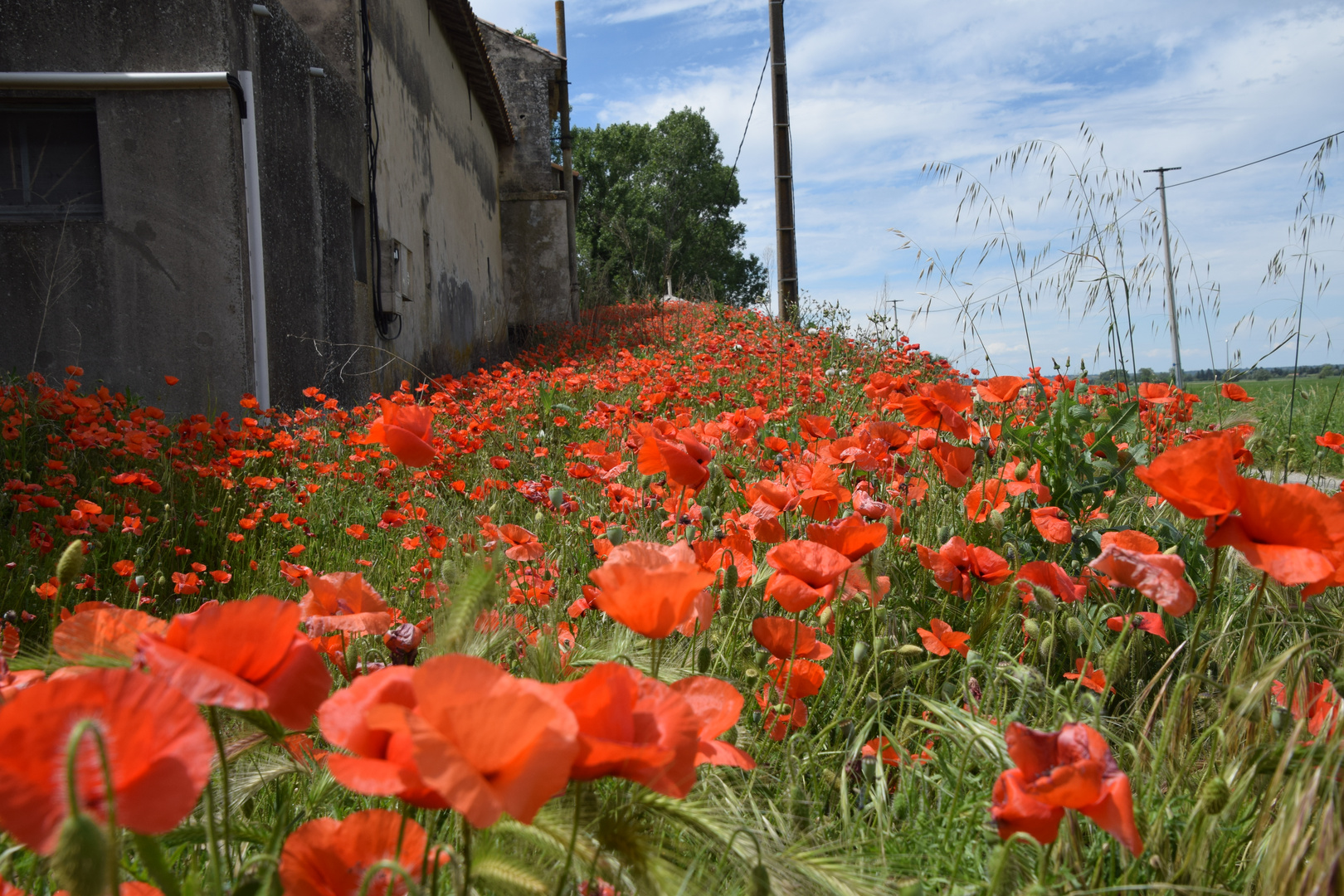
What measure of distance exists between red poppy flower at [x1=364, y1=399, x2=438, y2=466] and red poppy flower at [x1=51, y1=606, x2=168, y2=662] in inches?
26.9

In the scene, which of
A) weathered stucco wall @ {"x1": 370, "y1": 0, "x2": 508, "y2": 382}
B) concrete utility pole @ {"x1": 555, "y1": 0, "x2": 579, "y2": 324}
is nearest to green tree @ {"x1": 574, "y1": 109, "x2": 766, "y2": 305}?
concrete utility pole @ {"x1": 555, "y1": 0, "x2": 579, "y2": 324}

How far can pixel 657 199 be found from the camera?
4050cm

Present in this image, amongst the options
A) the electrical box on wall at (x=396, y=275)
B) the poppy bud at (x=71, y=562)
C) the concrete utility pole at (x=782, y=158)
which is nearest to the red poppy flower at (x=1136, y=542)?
the poppy bud at (x=71, y=562)

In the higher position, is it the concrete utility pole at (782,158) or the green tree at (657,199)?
the green tree at (657,199)

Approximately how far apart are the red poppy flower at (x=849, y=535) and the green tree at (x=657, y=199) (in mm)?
38318

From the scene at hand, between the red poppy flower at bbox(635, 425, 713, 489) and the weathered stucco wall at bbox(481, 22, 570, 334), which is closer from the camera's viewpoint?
the red poppy flower at bbox(635, 425, 713, 489)

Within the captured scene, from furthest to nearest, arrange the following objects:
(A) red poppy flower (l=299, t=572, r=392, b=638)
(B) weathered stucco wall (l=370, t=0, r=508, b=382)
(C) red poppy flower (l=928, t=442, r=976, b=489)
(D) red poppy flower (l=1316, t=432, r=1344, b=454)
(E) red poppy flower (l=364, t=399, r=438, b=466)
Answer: (B) weathered stucco wall (l=370, t=0, r=508, b=382) → (D) red poppy flower (l=1316, t=432, r=1344, b=454) → (C) red poppy flower (l=928, t=442, r=976, b=489) → (E) red poppy flower (l=364, t=399, r=438, b=466) → (A) red poppy flower (l=299, t=572, r=392, b=638)

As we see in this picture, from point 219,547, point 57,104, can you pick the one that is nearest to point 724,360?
point 219,547

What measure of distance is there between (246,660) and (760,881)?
1.49ft

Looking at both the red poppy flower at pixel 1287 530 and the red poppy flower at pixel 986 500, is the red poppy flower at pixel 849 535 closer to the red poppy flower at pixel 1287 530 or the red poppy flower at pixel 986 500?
the red poppy flower at pixel 1287 530

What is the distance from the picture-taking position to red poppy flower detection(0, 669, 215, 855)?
479 millimetres

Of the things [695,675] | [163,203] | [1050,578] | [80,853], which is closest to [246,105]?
[163,203]

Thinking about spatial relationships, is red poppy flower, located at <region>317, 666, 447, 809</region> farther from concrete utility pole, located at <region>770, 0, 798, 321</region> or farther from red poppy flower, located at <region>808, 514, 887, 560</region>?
concrete utility pole, located at <region>770, 0, 798, 321</region>

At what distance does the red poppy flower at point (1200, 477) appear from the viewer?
1002 mm
